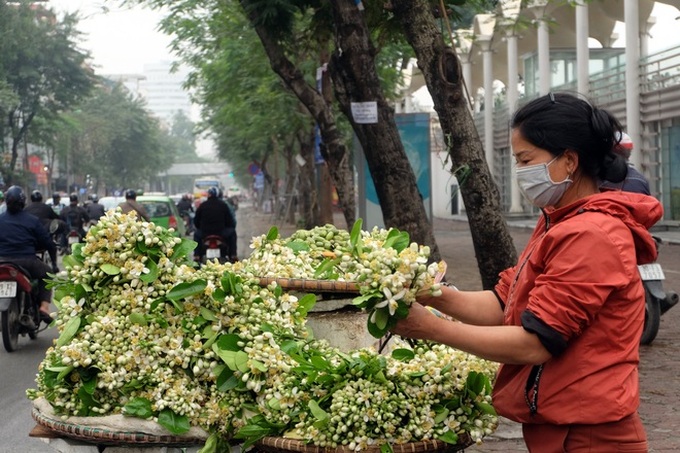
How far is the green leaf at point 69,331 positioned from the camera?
3805 mm

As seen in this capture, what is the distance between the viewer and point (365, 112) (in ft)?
38.4

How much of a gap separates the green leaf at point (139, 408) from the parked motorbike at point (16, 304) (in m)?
7.57

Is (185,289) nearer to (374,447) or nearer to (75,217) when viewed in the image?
(374,447)

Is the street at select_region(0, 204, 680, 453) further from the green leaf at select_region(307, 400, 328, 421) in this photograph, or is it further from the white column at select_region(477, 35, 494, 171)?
the white column at select_region(477, 35, 494, 171)

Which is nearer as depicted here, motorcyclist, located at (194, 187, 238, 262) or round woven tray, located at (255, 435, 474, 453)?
round woven tray, located at (255, 435, 474, 453)

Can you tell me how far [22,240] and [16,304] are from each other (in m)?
0.65

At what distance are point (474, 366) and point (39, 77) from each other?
146ft

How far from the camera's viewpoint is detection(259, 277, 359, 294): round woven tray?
405 cm

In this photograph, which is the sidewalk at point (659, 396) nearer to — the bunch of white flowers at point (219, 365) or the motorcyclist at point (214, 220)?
the bunch of white flowers at point (219, 365)

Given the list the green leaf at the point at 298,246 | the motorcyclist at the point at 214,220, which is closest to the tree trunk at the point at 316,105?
the motorcyclist at the point at 214,220

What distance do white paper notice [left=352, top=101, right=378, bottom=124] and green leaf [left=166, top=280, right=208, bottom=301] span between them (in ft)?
26.4

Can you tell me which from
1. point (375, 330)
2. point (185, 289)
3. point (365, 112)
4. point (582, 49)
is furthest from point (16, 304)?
point (582, 49)

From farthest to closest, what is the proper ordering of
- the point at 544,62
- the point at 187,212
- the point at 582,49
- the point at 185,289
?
the point at 187,212 < the point at 544,62 < the point at 582,49 < the point at 185,289

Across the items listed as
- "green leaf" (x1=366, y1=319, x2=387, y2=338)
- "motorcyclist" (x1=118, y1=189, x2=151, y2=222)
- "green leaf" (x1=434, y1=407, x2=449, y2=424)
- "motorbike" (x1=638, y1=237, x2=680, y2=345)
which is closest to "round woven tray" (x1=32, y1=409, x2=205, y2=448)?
"green leaf" (x1=434, y1=407, x2=449, y2=424)
